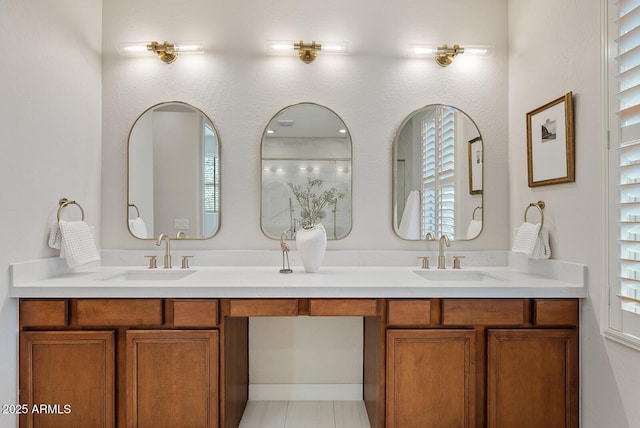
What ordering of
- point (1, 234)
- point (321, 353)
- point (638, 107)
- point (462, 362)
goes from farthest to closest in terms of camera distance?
point (321, 353) → point (462, 362) → point (1, 234) → point (638, 107)

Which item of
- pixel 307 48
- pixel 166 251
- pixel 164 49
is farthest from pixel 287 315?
pixel 164 49

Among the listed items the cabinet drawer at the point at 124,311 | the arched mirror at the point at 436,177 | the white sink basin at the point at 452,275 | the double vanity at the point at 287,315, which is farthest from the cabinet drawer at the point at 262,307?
the arched mirror at the point at 436,177

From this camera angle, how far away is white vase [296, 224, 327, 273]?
2.17 m

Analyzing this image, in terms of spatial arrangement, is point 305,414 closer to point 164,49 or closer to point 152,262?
point 152,262

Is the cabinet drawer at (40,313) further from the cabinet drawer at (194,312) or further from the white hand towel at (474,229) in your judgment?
the white hand towel at (474,229)

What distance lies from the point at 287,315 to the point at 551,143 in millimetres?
1578

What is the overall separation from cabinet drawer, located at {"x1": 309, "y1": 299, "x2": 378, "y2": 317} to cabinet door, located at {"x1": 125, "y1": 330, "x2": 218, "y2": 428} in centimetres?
46

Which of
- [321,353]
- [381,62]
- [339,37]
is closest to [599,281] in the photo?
[321,353]

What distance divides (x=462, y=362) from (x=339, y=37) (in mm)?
1962

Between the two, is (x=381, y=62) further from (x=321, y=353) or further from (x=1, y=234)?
(x=1, y=234)

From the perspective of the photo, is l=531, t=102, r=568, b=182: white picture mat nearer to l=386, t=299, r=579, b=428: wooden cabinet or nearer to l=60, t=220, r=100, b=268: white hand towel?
l=386, t=299, r=579, b=428: wooden cabinet

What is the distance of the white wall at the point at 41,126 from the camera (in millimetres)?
1706

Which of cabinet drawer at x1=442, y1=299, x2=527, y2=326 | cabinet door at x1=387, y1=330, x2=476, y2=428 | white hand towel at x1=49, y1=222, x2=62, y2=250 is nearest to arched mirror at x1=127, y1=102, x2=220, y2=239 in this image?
white hand towel at x1=49, y1=222, x2=62, y2=250

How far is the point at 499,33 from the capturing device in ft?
8.21
